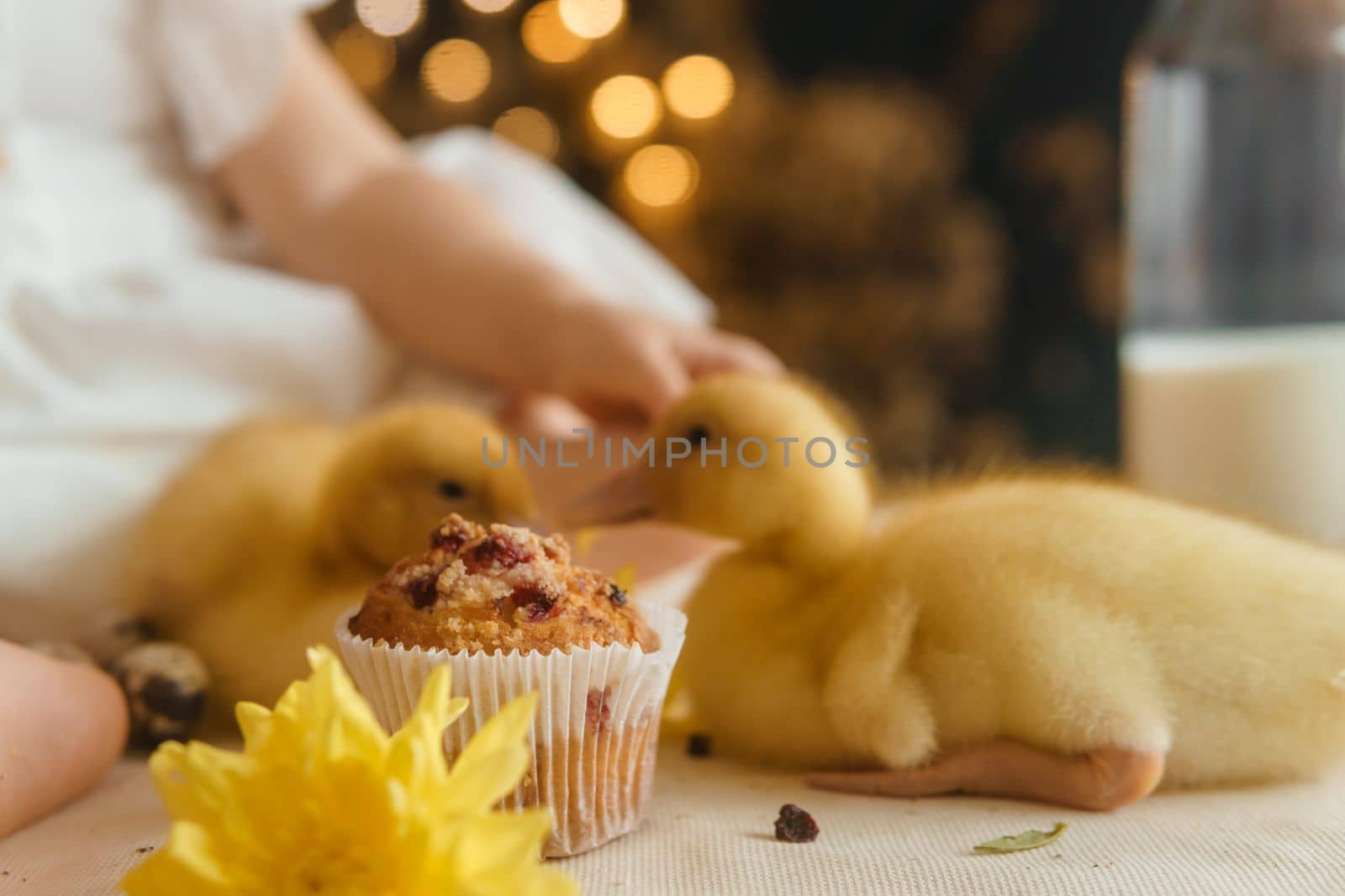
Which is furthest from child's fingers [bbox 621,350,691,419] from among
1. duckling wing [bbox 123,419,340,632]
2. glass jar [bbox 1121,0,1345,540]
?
glass jar [bbox 1121,0,1345,540]

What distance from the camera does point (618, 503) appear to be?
82 centimetres

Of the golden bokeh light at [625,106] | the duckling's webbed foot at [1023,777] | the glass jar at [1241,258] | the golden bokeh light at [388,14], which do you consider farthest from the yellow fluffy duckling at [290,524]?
the golden bokeh light at [625,106]

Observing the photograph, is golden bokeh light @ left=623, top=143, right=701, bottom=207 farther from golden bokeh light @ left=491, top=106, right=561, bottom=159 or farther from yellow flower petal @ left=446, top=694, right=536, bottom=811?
Result: yellow flower petal @ left=446, top=694, right=536, bottom=811

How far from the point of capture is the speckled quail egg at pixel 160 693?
83 centimetres

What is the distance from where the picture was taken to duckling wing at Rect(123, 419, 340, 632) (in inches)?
35.8

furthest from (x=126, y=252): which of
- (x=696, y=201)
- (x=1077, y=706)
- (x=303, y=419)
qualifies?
(x=696, y=201)

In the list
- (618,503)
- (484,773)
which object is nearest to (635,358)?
(618,503)

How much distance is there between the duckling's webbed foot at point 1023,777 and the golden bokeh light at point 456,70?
178 centimetres

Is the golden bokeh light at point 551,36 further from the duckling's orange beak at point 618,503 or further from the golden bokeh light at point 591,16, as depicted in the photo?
the duckling's orange beak at point 618,503

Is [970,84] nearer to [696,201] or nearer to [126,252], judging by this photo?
[696,201]

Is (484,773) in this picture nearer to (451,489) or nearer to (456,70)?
(451,489)

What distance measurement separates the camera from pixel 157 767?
48 centimetres

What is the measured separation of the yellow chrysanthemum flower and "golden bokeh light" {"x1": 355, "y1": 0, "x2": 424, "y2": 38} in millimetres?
1111

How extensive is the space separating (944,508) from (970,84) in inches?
80.2
